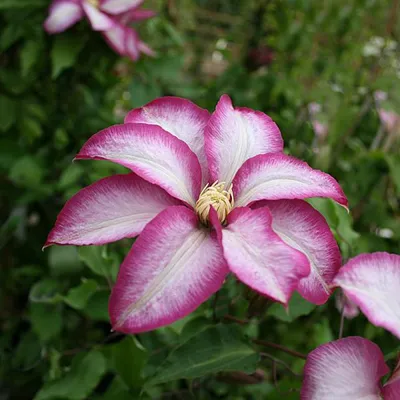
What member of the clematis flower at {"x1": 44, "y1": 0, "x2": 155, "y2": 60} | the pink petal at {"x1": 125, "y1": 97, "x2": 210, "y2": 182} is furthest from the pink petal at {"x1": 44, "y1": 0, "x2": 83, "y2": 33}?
the pink petal at {"x1": 125, "y1": 97, "x2": 210, "y2": 182}

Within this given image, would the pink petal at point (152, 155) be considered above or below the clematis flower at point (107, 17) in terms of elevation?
above

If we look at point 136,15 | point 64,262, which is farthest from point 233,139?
point 136,15

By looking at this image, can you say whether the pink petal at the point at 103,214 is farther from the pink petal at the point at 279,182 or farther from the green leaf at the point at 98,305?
the green leaf at the point at 98,305

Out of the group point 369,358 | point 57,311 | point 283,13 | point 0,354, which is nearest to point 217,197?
point 369,358

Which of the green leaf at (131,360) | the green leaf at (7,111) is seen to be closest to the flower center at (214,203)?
the green leaf at (131,360)

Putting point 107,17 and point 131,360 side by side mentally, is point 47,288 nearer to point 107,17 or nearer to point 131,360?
point 131,360

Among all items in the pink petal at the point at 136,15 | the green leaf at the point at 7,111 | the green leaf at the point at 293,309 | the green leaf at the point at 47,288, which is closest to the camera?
the green leaf at the point at 293,309
